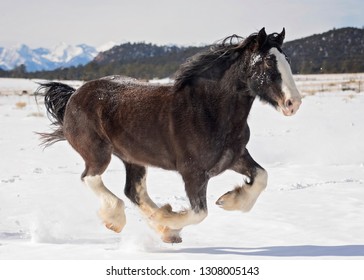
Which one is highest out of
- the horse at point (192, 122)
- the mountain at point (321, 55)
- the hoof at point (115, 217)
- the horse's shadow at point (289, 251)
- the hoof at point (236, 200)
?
the mountain at point (321, 55)

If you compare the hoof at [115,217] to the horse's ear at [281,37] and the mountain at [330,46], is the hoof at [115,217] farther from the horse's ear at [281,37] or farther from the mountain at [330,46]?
the mountain at [330,46]

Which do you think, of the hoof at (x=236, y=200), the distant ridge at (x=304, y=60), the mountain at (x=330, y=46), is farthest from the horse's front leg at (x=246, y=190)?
the mountain at (x=330, y=46)

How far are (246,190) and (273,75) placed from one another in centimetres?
118

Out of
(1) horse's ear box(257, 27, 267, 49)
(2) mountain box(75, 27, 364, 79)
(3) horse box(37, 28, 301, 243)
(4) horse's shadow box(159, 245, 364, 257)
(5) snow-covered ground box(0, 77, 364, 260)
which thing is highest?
(2) mountain box(75, 27, 364, 79)

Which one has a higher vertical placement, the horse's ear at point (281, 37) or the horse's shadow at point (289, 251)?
the horse's ear at point (281, 37)

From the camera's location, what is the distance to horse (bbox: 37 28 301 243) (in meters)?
4.76

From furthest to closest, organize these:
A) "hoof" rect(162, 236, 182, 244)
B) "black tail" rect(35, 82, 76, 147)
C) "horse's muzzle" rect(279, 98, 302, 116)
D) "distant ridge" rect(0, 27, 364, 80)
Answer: "distant ridge" rect(0, 27, 364, 80) → "black tail" rect(35, 82, 76, 147) → "hoof" rect(162, 236, 182, 244) → "horse's muzzle" rect(279, 98, 302, 116)

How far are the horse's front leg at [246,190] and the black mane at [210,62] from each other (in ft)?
2.86

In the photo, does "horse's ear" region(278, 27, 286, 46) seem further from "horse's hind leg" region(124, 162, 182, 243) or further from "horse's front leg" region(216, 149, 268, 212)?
"horse's hind leg" region(124, 162, 182, 243)

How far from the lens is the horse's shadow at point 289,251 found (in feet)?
15.6

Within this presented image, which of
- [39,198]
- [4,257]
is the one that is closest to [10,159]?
[39,198]

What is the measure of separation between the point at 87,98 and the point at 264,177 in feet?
6.96

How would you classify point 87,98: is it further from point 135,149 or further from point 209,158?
point 209,158

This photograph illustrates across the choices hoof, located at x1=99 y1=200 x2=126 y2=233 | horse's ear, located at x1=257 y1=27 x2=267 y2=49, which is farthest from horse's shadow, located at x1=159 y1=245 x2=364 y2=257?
horse's ear, located at x1=257 y1=27 x2=267 y2=49
